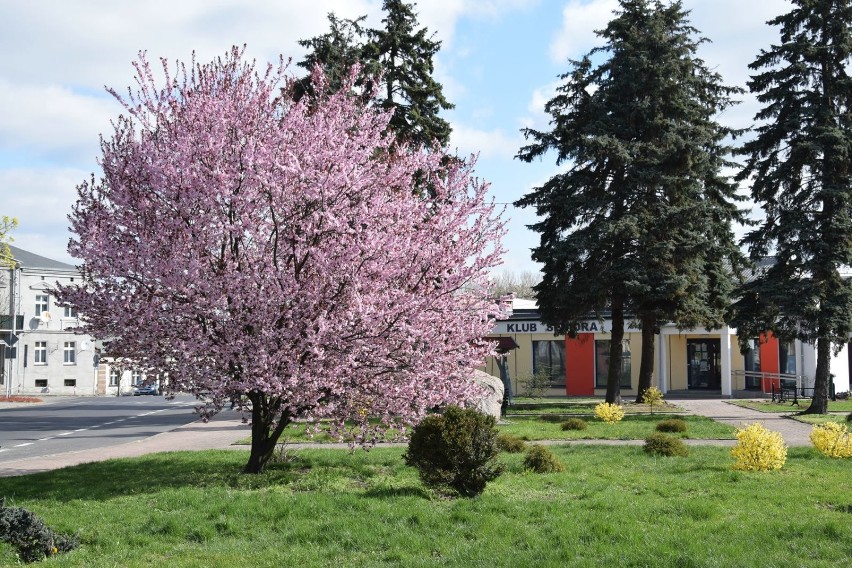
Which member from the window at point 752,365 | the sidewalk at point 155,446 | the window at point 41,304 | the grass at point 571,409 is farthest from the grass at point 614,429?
the window at point 41,304

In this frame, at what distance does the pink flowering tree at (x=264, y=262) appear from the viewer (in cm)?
1066

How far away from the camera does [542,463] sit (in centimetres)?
1242

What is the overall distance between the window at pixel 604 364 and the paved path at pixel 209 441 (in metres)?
12.8

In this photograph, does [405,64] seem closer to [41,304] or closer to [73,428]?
[73,428]

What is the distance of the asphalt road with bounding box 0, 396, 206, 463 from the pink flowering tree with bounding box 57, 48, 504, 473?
7.57 m

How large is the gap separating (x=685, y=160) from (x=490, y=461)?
20.4 m

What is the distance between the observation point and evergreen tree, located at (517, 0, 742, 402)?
27.2 metres

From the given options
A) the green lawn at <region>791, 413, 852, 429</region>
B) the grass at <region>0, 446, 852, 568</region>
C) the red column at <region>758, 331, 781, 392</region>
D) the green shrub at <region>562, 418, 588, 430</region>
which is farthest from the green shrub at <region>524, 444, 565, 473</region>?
the red column at <region>758, 331, 781, 392</region>

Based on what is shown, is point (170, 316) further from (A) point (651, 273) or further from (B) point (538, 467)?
(A) point (651, 273)

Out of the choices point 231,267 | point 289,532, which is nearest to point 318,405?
point 231,267

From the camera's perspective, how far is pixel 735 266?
31094mm

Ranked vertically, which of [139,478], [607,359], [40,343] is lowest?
[139,478]

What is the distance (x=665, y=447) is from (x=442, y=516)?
278 inches

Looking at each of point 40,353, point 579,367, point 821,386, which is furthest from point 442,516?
point 40,353
